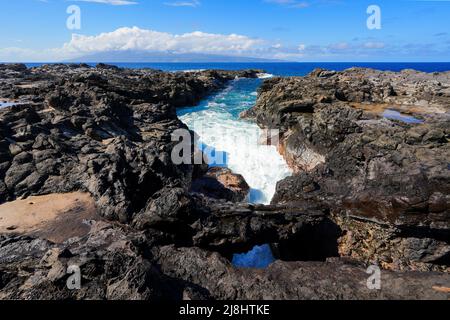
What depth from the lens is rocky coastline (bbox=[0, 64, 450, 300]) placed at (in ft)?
26.7

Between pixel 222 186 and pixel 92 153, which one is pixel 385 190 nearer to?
pixel 222 186

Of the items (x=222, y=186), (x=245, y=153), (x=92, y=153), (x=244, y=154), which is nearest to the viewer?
(x=222, y=186)

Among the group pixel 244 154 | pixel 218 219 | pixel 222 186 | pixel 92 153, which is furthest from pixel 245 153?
pixel 218 219

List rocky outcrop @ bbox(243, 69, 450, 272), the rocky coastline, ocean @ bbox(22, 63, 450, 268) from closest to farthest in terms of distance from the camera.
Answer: the rocky coastline → rocky outcrop @ bbox(243, 69, 450, 272) → ocean @ bbox(22, 63, 450, 268)

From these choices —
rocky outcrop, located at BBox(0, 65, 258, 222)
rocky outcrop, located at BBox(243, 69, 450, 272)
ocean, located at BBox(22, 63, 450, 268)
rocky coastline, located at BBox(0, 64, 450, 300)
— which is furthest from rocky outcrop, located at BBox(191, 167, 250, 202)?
rocky outcrop, located at BBox(243, 69, 450, 272)

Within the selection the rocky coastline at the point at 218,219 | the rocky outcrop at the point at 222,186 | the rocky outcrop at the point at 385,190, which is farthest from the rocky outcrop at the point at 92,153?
the rocky outcrop at the point at 385,190

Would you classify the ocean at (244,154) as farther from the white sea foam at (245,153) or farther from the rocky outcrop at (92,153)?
the rocky outcrop at (92,153)

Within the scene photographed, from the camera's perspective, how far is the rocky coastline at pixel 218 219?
26.7ft

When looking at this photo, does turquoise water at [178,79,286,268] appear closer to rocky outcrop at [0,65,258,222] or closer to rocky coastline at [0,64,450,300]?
rocky coastline at [0,64,450,300]

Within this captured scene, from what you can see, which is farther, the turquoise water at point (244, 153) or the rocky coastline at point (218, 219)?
the turquoise water at point (244, 153)

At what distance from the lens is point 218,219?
38.7 ft

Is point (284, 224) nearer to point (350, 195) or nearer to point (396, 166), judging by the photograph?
point (350, 195)
